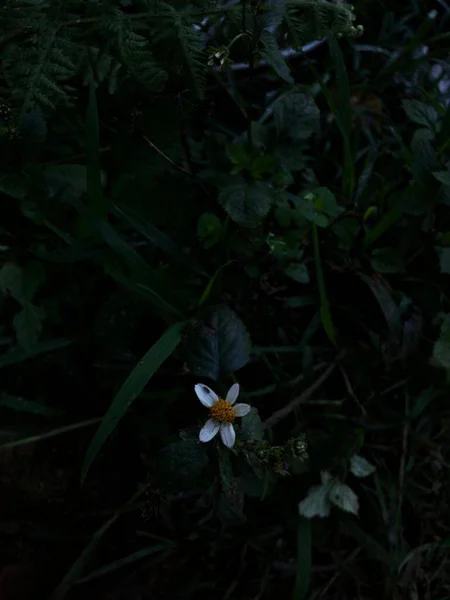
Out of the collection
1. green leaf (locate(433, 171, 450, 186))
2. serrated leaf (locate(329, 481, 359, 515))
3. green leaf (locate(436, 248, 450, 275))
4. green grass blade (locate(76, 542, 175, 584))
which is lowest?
green grass blade (locate(76, 542, 175, 584))

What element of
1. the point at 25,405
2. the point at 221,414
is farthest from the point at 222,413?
the point at 25,405

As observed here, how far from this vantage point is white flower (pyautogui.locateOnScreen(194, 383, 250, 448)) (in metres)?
1.12

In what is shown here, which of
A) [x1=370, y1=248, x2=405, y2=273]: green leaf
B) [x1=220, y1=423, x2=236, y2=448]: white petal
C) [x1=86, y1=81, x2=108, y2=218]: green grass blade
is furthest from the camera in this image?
[x1=370, y1=248, x2=405, y2=273]: green leaf

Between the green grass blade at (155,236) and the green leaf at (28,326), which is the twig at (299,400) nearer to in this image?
the green grass blade at (155,236)

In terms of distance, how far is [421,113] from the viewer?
1.54 meters

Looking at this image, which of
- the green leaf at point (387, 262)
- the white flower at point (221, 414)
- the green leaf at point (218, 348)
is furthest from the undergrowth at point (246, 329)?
the white flower at point (221, 414)

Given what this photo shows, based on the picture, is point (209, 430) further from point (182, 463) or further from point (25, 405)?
point (25, 405)

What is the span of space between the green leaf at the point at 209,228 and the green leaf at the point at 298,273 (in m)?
0.19

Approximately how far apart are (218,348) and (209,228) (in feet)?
1.24

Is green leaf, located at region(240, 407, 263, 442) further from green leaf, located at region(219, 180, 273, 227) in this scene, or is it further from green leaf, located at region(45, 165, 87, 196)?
green leaf, located at region(45, 165, 87, 196)

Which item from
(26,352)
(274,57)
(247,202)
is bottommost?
(26,352)

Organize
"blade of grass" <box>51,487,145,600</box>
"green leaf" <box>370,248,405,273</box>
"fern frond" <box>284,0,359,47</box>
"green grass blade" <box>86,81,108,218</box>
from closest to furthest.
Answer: "fern frond" <box>284,0,359,47</box> → "green grass blade" <box>86,81,108,218</box> → "blade of grass" <box>51,487,145,600</box> → "green leaf" <box>370,248,405,273</box>

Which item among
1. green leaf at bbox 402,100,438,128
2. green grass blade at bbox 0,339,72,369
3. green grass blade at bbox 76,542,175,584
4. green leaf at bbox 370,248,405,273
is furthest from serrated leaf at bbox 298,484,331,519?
green leaf at bbox 402,100,438,128

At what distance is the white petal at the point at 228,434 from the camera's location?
1.11m
